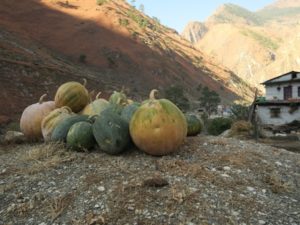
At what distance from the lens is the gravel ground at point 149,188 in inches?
158

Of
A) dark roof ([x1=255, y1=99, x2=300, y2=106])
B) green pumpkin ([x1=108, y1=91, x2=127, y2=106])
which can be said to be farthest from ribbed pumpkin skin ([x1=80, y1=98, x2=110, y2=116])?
dark roof ([x1=255, y1=99, x2=300, y2=106])

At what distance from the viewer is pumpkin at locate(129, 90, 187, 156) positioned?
5.20 meters

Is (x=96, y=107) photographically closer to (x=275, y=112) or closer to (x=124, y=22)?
(x=275, y=112)

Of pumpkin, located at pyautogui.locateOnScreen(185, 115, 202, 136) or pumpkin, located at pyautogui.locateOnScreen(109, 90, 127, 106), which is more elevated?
pumpkin, located at pyautogui.locateOnScreen(109, 90, 127, 106)

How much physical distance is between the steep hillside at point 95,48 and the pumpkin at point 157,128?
28.2 m

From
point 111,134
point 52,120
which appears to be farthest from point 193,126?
point 52,120

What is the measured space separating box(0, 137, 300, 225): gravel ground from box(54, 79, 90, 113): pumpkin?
1.61 meters

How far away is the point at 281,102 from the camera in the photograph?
3145 centimetres

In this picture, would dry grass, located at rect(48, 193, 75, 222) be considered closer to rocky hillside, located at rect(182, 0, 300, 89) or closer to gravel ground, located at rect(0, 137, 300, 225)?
gravel ground, located at rect(0, 137, 300, 225)

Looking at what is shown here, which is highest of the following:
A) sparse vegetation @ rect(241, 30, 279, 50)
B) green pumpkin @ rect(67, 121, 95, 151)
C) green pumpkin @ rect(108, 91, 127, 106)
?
sparse vegetation @ rect(241, 30, 279, 50)

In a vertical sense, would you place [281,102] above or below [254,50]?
below

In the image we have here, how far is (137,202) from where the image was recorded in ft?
13.7

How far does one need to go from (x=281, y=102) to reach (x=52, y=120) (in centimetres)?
2800

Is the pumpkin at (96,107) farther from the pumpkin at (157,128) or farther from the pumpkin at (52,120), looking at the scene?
the pumpkin at (157,128)
